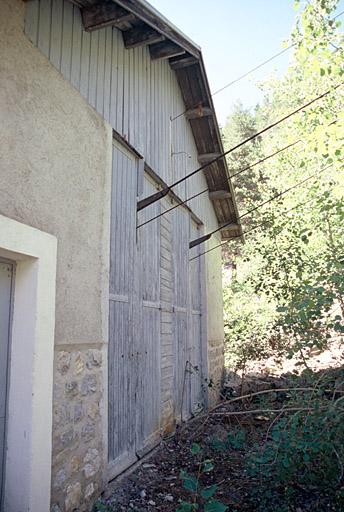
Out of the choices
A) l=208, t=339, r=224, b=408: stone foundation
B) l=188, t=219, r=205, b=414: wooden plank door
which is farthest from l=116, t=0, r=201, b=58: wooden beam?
l=208, t=339, r=224, b=408: stone foundation

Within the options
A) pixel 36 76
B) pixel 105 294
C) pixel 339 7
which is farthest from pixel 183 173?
pixel 36 76

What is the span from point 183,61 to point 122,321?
4.30m

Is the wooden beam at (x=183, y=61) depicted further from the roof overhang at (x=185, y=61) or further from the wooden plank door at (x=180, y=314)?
the wooden plank door at (x=180, y=314)

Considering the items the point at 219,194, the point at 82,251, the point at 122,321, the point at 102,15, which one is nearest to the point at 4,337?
the point at 82,251

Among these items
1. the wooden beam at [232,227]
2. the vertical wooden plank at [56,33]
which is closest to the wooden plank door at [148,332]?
the vertical wooden plank at [56,33]

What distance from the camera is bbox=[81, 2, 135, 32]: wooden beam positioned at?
3.88m

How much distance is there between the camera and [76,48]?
3.82 metres

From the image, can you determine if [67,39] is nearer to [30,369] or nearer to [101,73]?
[101,73]

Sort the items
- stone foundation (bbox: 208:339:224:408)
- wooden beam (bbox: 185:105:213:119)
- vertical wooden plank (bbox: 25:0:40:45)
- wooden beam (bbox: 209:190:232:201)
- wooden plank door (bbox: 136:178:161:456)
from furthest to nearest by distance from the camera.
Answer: wooden beam (bbox: 209:190:232:201), stone foundation (bbox: 208:339:224:408), wooden beam (bbox: 185:105:213:119), wooden plank door (bbox: 136:178:161:456), vertical wooden plank (bbox: 25:0:40:45)

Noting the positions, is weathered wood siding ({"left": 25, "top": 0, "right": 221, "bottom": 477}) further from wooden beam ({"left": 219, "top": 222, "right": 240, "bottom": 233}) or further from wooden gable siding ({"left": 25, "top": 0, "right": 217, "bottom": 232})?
wooden beam ({"left": 219, "top": 222, "right": 240, "bottom": 233})

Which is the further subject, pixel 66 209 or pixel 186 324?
pixel 186 324

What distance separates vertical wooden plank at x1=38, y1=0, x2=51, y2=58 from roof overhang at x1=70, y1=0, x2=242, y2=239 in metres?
0.53

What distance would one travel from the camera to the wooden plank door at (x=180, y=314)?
660 cm

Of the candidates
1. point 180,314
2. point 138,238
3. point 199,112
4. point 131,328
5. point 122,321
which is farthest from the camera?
point 199,112
